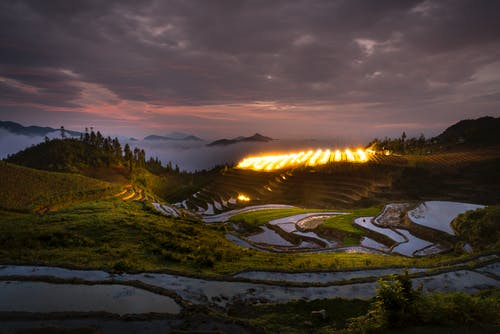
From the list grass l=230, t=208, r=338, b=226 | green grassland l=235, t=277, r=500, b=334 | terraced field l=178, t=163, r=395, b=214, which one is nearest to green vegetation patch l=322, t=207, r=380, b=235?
grass l=230, t=208, r=338, b=226

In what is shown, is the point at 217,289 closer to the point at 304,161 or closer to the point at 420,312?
the point at 420,312

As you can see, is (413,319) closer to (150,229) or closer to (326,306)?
(326,306)

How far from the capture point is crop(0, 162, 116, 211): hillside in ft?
155

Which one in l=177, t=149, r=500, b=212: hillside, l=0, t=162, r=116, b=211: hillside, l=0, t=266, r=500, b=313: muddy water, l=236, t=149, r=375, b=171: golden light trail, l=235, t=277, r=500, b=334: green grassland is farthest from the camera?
l=236, t=149, r=375, b=171: golden light trail

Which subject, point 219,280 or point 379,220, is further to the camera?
point 379,220

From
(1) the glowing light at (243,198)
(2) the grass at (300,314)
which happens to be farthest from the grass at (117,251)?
(1) the glowing light at (243,198)

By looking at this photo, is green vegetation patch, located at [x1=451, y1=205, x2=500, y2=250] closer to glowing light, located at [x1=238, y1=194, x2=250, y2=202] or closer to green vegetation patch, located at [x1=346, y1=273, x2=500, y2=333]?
green vegetation patch, located at [x1=346, y1=273, x2=500, y2=333]

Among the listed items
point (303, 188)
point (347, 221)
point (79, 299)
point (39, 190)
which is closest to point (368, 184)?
point (303, 188)

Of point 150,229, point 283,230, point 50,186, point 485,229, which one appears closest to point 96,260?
point 150,229

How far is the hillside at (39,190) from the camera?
47.4m

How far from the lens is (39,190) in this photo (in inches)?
2142

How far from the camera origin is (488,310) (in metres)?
8.98

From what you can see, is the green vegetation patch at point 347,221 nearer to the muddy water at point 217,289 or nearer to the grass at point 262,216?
the grass at point 262,216

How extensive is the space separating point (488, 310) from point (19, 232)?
2932 cm
